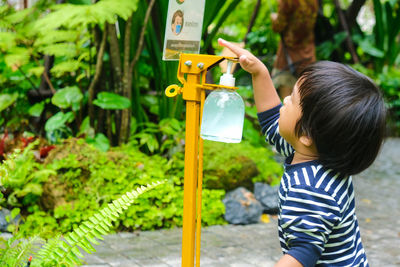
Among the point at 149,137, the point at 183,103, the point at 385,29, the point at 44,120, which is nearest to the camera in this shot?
the point at 149,137

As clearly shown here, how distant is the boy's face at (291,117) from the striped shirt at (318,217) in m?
0.10

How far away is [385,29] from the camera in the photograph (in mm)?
8984

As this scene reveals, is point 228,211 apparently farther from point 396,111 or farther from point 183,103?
point 396,111

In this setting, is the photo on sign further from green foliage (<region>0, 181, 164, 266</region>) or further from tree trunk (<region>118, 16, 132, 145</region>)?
tree trunk (<region>118, 16, 132, 145</region>)

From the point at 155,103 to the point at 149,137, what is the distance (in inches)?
28.8

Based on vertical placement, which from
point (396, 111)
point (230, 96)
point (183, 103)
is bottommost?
point (396, 111)

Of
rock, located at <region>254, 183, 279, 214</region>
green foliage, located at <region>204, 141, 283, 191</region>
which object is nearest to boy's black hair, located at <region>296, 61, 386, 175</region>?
green foliage, located at <region>204, 141, 283, 191</region>

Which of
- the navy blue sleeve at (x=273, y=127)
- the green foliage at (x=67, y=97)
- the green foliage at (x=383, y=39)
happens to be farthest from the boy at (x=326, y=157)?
the green foliage at (x=383, y=39)

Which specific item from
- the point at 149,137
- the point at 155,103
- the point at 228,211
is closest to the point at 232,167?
the point at 228,211

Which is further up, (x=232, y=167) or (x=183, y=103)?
(x=183, y=103)

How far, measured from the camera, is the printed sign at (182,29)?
65.4 inches

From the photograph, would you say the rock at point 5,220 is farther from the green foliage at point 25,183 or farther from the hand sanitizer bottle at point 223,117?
the hand sanitizer bottle at point 223,117

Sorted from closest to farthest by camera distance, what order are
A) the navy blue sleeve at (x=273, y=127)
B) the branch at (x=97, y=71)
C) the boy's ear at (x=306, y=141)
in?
the boy's ear at (x=306, y=141) < the navy blue sleeve at (x=273, y=127) < the branch at (x=97, y=71)

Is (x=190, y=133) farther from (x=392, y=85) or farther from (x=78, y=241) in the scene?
(x=392, y=85)
